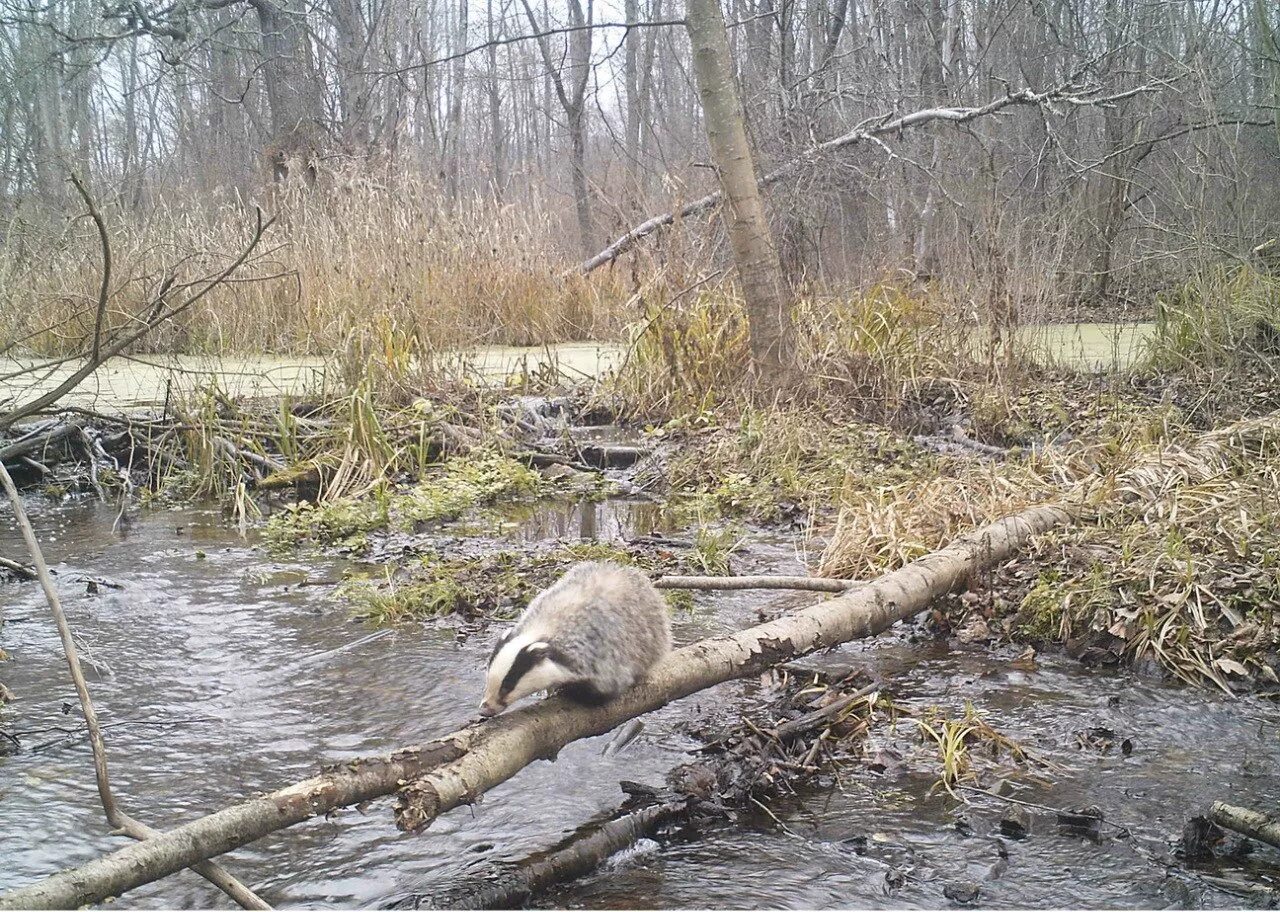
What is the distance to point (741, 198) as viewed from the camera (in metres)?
→ 9.82

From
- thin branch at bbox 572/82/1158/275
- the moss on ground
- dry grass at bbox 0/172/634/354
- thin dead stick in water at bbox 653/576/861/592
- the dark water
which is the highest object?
thin branch at bbox 572/82/1158/275

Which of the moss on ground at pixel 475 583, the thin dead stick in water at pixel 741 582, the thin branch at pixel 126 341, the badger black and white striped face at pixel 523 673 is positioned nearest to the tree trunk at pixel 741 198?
the moss on ground at pixel 475 583

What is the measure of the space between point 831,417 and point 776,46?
9542 mm

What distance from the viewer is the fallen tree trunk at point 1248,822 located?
3250 millimetres

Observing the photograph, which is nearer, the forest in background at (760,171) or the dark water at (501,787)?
the dark water at (501,787)

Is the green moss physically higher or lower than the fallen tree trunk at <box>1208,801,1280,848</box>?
higher

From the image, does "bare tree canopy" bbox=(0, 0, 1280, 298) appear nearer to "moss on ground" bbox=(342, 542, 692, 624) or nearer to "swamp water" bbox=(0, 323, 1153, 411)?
"swamp water" bbox=(0, 323, 1153, 411)

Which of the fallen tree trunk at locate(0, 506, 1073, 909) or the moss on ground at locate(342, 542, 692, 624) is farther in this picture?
the moss on ground at locate(342, 542, 692, 624)

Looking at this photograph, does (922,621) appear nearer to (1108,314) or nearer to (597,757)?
(597,757)

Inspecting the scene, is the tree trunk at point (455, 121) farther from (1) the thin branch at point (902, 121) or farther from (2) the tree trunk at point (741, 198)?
(2) the tree trunk at point (741, 198)

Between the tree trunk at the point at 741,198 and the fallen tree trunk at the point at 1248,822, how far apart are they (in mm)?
6774

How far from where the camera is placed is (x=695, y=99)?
71.8 ft

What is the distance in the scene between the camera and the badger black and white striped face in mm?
3617

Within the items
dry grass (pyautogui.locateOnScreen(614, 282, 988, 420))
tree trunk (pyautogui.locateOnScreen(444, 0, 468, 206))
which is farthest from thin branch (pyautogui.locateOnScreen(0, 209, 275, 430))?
tree trunk (pyautogui.locateOnScreen(444, 0, 468, 206))
